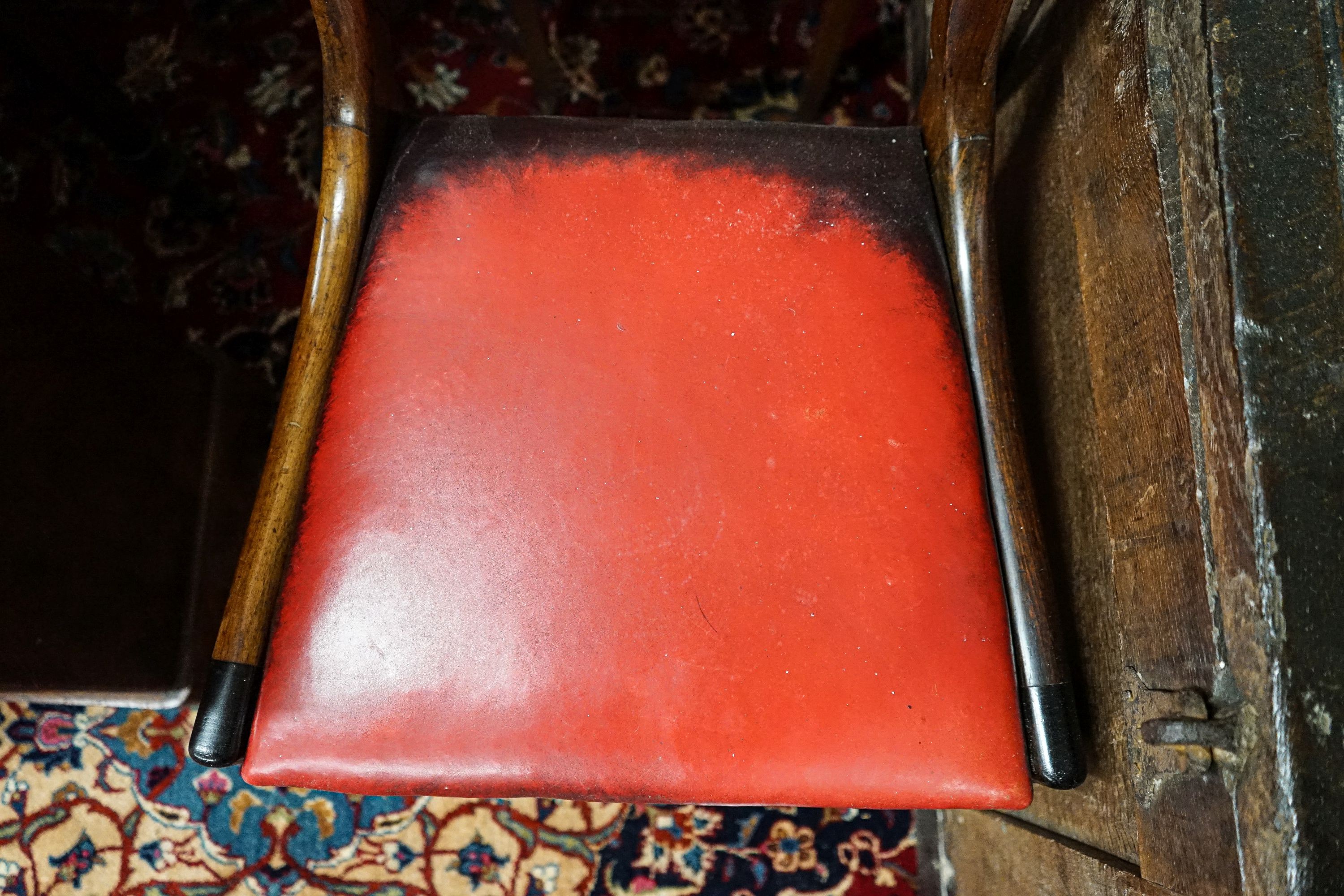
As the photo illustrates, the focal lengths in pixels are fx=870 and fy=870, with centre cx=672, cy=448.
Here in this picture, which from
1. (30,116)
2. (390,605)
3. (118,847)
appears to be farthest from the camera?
Result: (30,116)

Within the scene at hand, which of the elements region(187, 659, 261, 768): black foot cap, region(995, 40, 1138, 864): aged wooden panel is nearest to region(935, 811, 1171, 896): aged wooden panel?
region(995, 40, 1138, 864): aged wooden panel

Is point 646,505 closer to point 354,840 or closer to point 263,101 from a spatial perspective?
point 354,840

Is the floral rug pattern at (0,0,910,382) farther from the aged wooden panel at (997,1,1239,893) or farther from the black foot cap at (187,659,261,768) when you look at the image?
the black foot cap at (187,659,261,768)

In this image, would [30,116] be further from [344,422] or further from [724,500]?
[724,500]

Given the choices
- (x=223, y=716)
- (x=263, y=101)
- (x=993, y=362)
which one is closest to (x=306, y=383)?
(x=223, y=716)

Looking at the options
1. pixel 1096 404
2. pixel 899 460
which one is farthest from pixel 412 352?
pixel 1096 404

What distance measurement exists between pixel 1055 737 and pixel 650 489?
322 millimetres

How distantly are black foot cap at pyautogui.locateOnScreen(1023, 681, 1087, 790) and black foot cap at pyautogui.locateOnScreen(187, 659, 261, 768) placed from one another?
0.53m

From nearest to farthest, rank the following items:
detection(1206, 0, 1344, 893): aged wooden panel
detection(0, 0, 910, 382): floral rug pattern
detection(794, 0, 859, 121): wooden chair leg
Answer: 1. detection(1206, 0, 1344, 893): aged wooden panel
2. detection(794, 0, 859, 121): wooden chair leg
3. detection(0, 0, 910, 382): floral rug pattern

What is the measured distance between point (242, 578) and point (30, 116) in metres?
1.10

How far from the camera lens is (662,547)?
2.01 ft

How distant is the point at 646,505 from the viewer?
2.03ft

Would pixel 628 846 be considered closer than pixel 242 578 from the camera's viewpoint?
No

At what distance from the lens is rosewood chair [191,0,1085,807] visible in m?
0.59
